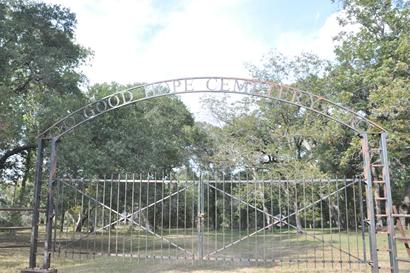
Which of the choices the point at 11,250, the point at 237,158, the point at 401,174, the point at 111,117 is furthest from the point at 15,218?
the point at 401,174

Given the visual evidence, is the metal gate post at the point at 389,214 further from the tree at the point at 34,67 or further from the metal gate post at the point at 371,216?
the tree at the point at 34,67

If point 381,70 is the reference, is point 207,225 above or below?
below

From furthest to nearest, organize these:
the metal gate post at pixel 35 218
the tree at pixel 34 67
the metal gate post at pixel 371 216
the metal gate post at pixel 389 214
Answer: the tree at pixel 34 67 < the metal gate post at pixel 35 218 < the metal gate post at pixel 371 216 < the metal gate post at pixel 389 214

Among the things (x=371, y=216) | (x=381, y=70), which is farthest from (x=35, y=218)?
(x=381, y=70)

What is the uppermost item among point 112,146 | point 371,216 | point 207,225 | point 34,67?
point 34,67

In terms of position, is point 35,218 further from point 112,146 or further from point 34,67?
point 34,67

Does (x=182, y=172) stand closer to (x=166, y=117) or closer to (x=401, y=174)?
(x=166, y=117)

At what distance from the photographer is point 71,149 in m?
13.1

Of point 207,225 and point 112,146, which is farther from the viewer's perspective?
point 112,146

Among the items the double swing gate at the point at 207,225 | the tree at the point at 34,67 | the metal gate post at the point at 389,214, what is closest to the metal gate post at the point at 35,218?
the double swing gate at the point at 207,225

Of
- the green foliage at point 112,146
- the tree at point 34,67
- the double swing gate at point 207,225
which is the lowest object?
the double swing gate at point 207,225

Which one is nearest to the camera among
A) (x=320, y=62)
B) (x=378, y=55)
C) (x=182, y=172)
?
(x=378, y=55)

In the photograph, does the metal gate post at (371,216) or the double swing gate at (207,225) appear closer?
the metal gate post at (371,216)

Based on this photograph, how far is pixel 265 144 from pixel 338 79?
818 centimetres
